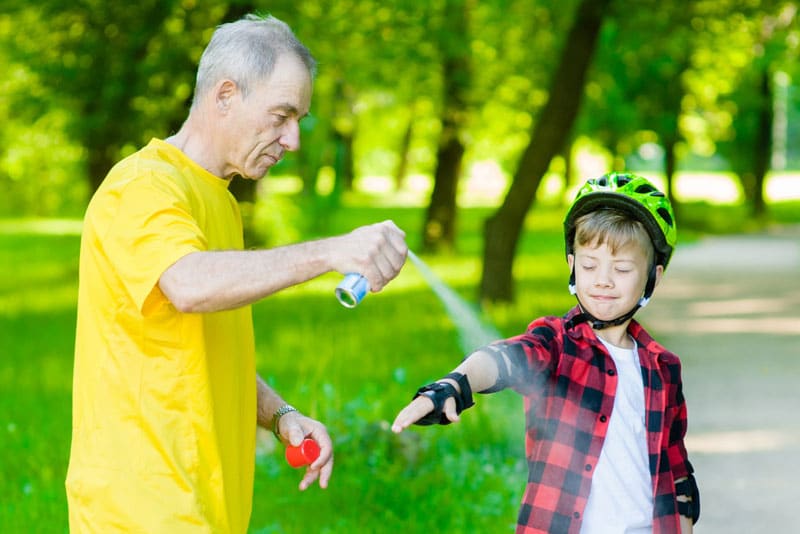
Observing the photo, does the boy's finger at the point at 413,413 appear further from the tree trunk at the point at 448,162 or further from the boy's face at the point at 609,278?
the tree trunk at the point at 448,162

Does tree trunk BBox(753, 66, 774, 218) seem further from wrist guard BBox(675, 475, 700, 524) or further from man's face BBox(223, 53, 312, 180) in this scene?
man's face BBox(223, 53, 312, 180)

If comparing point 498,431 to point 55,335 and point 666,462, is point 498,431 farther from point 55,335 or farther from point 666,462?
point 55,335

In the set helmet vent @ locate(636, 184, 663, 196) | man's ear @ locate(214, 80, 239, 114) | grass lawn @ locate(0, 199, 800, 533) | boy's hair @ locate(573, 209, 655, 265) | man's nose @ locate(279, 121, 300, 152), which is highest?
man's ear @ locate(214, 80, 239, 114)

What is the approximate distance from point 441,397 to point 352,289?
47cm

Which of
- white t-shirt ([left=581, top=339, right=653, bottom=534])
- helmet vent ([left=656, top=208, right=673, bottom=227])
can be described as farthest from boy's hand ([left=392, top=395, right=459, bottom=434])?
helmet vent ([left=656, top=208, right=673, bottom=227])

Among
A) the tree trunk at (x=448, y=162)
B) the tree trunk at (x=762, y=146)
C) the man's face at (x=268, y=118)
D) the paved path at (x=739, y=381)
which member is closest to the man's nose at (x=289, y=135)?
the man's face at (x=268, y=118)

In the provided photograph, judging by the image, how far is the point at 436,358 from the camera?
10.7m

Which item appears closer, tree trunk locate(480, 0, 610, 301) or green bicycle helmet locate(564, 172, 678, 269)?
green bicycle helmet locate(564, 172, 678, 269)

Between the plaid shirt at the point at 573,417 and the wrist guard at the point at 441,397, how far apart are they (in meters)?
0.27

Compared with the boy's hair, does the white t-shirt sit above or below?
below

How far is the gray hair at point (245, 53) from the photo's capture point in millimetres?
3000

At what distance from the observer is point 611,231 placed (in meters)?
3.50

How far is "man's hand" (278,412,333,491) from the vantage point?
3.33 meters

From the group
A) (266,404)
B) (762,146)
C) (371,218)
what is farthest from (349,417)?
(762,146)
